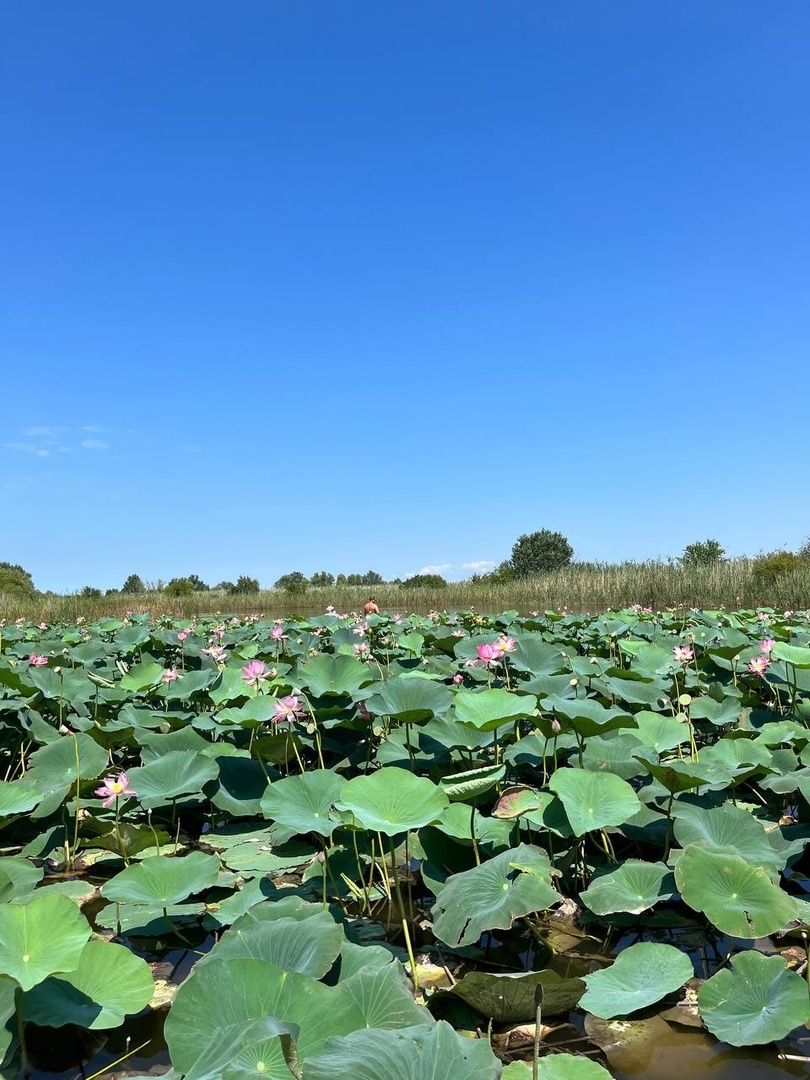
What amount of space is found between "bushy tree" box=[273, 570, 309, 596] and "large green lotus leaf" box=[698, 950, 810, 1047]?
81.5 ft

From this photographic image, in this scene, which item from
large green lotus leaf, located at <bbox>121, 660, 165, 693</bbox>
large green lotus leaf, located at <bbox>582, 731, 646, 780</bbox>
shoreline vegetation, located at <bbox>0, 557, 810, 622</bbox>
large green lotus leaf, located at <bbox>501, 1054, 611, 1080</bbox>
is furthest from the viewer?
shoreline vegetation, located at <bbox>0, 557, 810, 622</bbox>

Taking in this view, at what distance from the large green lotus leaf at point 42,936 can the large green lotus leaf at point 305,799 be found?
1.84ft

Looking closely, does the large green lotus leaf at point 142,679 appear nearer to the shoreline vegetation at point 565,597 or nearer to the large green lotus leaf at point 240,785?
the large green lotus leaf at point 240,785

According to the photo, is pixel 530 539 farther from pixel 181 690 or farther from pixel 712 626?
pixel 181 690

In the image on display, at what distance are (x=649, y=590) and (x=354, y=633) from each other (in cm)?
1444

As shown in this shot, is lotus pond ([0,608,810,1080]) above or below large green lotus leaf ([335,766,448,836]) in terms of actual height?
below

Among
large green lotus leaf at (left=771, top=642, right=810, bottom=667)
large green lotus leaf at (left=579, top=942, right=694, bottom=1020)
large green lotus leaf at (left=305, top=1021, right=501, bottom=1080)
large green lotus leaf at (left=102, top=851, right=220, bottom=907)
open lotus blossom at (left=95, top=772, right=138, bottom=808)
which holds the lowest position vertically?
large green lotus leaf at (left=579, top=942, right=694, bottom=1020)

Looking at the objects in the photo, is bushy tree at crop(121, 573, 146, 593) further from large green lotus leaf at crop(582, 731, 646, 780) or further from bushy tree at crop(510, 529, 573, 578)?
large green lotus leaf at crop(582, 731, 646, 780)

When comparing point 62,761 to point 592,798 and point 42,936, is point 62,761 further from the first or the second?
point 592,798

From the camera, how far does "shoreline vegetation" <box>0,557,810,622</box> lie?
14.6 metres

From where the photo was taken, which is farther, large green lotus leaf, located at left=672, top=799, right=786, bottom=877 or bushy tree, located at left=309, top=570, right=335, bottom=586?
bushy tree, located at left=309, top=570, right=335, bottom=586

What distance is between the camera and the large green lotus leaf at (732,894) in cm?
132

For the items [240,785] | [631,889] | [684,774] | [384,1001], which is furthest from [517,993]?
[240,785]

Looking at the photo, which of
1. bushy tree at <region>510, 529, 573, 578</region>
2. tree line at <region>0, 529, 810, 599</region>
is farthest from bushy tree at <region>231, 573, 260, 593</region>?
bushy tree at <region>510, 529, 573, 578</region>
